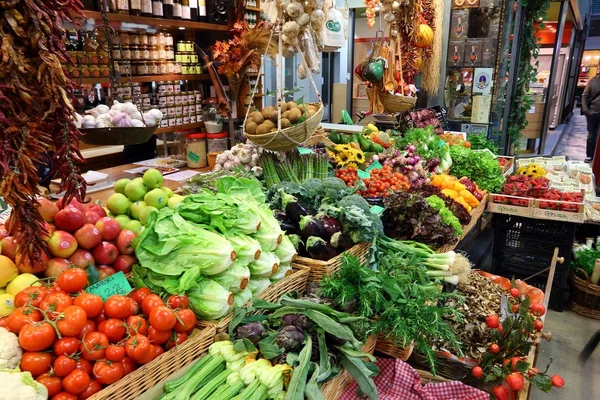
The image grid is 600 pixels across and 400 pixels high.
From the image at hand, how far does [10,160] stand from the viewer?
1.37 m

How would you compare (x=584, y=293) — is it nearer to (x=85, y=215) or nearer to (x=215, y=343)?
(x=215, y=343)

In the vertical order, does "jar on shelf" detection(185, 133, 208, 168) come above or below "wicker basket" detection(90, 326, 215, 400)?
above

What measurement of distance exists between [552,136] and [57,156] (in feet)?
56.0

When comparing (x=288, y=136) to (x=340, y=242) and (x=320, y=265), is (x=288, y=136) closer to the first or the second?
(x=340, y=242)

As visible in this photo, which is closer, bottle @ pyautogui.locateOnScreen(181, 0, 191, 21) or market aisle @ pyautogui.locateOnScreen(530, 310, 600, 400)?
market aisle @ pyautogui.locateOnScreen(530, 310, 600, 400)

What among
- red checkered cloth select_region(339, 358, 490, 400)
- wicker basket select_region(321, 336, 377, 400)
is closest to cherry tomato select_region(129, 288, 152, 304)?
wicker basket select_region(321, 336, 377, 400)

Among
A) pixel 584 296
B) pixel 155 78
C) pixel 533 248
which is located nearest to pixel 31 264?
pixel 533 248

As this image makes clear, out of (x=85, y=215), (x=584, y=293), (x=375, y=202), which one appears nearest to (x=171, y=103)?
(x=375, y=202)

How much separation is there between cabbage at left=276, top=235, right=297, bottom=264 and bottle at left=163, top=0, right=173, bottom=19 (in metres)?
4.67

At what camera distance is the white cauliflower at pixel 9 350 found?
134 centimetres

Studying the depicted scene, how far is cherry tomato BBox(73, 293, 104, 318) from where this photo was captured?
4.72 ft

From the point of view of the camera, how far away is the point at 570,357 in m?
3.56

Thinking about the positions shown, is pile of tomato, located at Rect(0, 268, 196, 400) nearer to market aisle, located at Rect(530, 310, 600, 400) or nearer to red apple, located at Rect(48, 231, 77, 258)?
red apple, located at Rect(48, 231, 77, 258)

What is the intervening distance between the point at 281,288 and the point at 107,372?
34.5 inches
